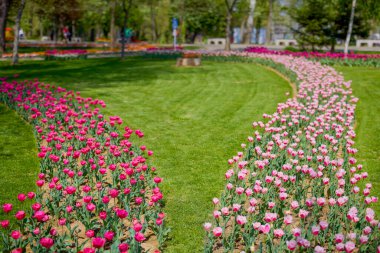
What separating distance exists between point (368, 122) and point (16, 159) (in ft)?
31.2

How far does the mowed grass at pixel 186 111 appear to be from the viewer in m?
6.34

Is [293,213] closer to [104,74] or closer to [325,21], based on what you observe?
[104,74]

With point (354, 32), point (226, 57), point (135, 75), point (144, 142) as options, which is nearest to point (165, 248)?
point (144, 142)

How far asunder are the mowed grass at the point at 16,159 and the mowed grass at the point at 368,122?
19.1 feet

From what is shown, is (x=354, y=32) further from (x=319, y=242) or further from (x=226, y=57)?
(x=319, y=242)

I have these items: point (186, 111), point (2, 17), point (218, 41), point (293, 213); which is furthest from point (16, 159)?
point (218, 41)

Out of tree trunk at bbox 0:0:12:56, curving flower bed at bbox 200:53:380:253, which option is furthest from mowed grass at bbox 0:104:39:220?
tree trunk at bbox 0:0:12:56

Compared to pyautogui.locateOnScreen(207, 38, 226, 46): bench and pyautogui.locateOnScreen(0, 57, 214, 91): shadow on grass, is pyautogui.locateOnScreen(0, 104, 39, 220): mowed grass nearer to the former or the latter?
Answer: pyautogui.locateOnScreen(0, 57, 214, 91): shadow on grass

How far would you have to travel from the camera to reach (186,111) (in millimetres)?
12562

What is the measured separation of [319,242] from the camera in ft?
14.9

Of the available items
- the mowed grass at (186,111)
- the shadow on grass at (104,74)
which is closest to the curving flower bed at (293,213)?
the mowed grass at (186,111)

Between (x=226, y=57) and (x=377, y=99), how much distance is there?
15.3m

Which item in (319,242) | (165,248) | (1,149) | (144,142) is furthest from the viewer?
(144,142)

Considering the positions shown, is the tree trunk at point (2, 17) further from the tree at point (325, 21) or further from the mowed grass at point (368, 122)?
the mowed grass at point (368, 122)
